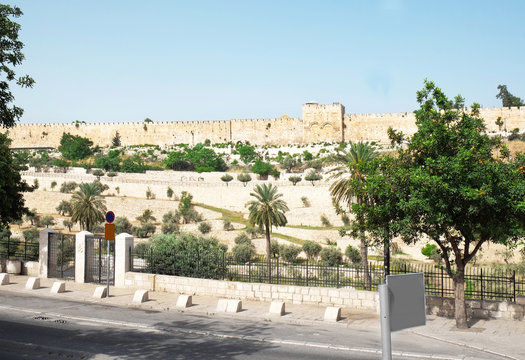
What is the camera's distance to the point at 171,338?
12969 mm

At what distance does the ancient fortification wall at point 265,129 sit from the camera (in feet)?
301

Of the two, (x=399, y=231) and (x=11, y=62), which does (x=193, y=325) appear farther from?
(x=11, y=62)

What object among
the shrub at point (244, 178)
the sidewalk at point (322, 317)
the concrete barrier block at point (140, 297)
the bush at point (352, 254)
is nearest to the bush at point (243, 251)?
the bush at point (352, 254)

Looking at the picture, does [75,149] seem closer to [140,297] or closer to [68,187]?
[68,187]

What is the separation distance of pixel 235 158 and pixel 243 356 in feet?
249

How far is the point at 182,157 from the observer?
271ft

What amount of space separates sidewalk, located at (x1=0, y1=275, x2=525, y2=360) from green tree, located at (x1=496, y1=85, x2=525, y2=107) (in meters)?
93.2

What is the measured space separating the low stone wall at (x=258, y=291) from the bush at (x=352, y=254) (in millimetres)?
24154

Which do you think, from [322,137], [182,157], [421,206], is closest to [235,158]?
[182,157]

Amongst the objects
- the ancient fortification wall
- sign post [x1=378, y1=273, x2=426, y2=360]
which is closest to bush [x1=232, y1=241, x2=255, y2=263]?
sign post [x1=378, y1=273, x2=426, y2=360]

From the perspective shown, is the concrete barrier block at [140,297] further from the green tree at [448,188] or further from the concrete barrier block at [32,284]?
the green tree at [448,188]

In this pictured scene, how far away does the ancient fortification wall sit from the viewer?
9162 cm

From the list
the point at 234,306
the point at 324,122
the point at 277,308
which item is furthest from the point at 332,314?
the point at 324,122

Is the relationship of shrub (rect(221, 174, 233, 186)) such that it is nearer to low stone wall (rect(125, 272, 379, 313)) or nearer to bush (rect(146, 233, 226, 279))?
bush (rect(146, 233, 226, 279))
